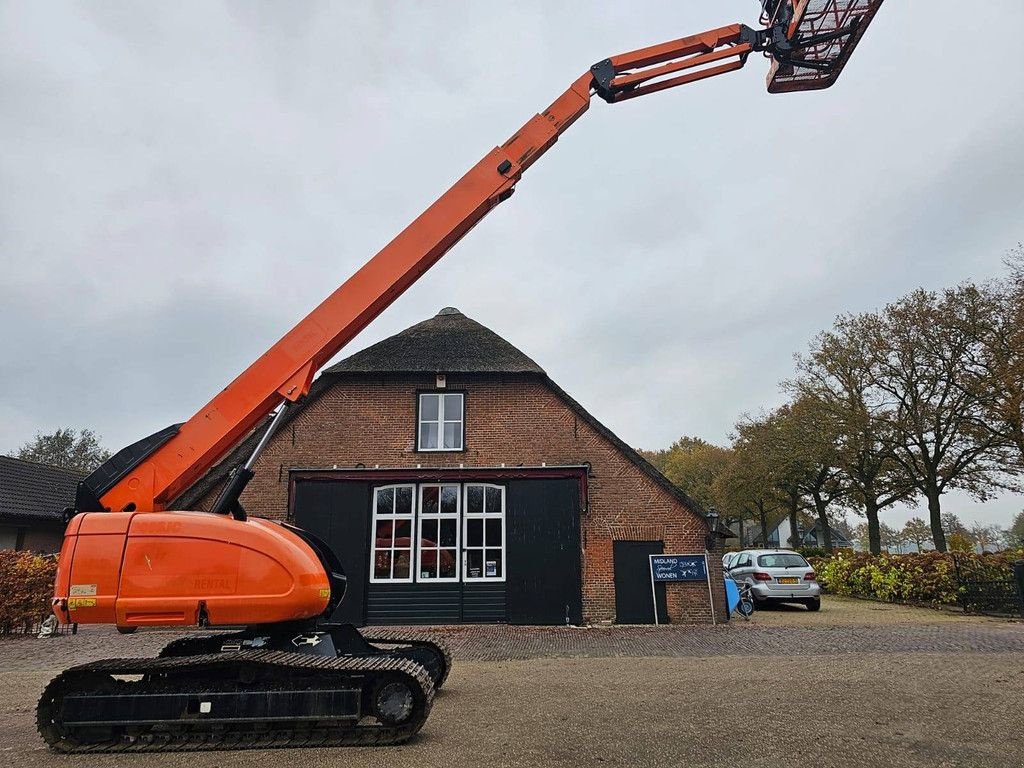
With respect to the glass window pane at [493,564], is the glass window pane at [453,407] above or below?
above

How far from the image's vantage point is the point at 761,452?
1452 inches

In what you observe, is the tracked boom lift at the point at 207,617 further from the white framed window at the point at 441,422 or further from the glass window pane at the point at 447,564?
the white framed window at the point at 441,422

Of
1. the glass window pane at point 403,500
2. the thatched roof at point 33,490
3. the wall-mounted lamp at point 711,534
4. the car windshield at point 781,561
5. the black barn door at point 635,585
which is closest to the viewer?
the black barn door at point 635,585

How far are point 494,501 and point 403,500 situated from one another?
2058 mm

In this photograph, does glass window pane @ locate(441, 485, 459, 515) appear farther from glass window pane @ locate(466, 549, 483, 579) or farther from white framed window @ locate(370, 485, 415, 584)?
glass window pane @ locate(466, 549, 483, 579)

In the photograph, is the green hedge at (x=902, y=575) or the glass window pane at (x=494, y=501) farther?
the green hedge at (x=902, y=575)

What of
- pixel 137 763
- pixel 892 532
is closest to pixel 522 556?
pixel 137 763

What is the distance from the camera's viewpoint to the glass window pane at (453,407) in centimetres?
1573

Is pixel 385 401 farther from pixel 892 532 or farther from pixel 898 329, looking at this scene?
pixel 892 532

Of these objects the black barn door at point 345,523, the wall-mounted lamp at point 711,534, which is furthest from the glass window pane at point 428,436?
the wall-mounted lamp at point 711,534

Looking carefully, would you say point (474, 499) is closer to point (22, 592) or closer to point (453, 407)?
point (453, 407)

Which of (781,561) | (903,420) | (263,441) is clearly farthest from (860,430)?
(263,441)

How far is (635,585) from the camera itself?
14.6m

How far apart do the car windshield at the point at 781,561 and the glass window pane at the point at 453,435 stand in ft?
27.6
